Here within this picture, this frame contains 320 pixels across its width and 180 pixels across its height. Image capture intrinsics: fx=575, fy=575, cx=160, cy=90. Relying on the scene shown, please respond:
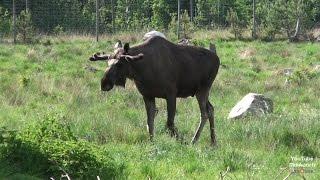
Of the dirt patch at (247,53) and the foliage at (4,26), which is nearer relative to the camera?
the dirt patch at (247,53)

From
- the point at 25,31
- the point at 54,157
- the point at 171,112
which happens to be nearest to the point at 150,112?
the point at 171,112

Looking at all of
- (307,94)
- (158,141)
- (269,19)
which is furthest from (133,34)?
(158,141)

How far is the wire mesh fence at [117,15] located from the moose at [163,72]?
19921 mm

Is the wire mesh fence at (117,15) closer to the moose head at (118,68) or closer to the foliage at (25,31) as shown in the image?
the foliage at (25,31)

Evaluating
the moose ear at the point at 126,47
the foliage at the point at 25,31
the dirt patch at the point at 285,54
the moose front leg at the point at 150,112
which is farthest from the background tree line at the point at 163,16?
the moose ear at the point at 126,47

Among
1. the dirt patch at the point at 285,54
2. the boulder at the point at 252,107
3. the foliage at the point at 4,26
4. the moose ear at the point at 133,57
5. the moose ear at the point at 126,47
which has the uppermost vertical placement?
the moose ear at the point at 126,47

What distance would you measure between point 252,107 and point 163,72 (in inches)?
113

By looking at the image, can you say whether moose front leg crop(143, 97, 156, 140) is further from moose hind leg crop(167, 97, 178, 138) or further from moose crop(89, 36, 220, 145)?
moose hind leg crop(167, 97, 178, 138)

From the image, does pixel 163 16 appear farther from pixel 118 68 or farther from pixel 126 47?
pixel 118 68

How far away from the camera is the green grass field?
657 cm

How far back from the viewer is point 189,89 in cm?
973

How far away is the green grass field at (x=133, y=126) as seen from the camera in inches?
259

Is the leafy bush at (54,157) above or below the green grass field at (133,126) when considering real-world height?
above

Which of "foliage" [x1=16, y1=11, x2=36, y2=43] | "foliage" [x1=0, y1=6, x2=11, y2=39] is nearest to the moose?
"foliage" [x1=16, y1=11, x2=36, y2=43]
